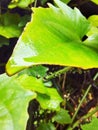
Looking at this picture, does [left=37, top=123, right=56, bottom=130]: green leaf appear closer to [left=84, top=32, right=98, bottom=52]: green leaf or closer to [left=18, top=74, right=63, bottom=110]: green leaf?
[left=18, top=74, right=63, bottom=110]: green leaf

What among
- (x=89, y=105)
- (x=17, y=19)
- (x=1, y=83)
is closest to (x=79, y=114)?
(x=89, y=105)

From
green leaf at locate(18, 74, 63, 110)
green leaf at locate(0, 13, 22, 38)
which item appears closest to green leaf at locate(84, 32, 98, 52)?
green leaf at locate(18, 74, 63, 110)

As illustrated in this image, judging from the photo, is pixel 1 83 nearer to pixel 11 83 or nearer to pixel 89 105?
pixel 11 83

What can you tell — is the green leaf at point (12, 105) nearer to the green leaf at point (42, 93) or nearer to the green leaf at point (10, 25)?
the green leaf at point (42, 93)

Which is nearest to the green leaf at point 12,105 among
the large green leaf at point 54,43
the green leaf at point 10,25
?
the large green leaf at point 54,43

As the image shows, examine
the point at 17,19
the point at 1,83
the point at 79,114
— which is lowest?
the point at 79,114

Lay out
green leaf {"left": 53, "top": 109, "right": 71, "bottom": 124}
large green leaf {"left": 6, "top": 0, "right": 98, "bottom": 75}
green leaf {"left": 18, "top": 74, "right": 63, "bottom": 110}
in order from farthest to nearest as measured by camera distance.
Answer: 1. green leaf {"left": 53, "top": 109, "right": 71, "bottom": 124}
2. green leaf {"left": 18, "top": 74, "right": 63, "bottom": 110}
3. large green leaf {"left": 6, "top": 0, "right": 98, "bottom": 75}
